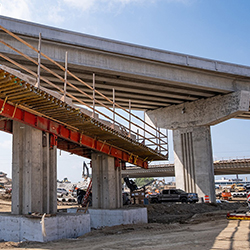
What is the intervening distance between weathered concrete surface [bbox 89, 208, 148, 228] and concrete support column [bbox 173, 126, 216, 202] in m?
14.0

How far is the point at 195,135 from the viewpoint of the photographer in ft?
101

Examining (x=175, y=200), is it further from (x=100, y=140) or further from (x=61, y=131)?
(x=61, y=131)

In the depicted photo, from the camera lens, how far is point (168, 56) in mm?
23688

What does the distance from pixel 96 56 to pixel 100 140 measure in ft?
23.2

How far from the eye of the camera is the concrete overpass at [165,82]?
19.6 meters

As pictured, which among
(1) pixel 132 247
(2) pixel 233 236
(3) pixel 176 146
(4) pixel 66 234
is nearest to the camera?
(1) pixel 132 247

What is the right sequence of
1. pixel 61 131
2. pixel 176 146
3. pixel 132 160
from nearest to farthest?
1. pixel 61 131
2. pixel 132 160
3. pixel 176 146

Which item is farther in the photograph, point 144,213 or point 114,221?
point 144,213

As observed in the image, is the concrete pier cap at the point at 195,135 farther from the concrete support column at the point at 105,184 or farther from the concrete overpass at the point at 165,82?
the concrete support column at the point at 105,184

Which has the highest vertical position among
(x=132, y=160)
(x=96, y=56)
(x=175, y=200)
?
(x=96, y=56)

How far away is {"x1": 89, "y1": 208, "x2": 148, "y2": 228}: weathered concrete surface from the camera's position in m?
16.1

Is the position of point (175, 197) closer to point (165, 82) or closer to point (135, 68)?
point (165, 82)

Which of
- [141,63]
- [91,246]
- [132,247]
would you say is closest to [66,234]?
[91,246]

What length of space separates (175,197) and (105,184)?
1385 centimetres
